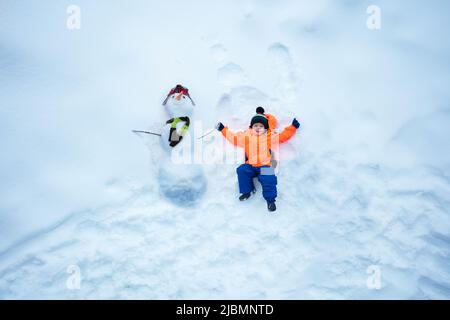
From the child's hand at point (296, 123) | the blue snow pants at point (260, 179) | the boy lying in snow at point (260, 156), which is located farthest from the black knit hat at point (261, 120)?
the blue snow pants at point (260, 179)

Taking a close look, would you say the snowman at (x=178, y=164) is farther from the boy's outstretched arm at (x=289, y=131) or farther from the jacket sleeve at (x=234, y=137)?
the boy's outstretched arm at (x=289, y=131)

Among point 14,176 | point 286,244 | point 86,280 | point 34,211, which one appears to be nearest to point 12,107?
point 14,176

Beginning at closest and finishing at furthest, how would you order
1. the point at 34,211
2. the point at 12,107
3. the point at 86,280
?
the point at 86,280 < the point at 34,211 < the point at 12,107

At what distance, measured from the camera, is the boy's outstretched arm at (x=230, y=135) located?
3.46 m

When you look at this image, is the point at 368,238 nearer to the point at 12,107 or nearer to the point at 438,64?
the point at 438,64

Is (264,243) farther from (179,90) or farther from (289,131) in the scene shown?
(179,90)

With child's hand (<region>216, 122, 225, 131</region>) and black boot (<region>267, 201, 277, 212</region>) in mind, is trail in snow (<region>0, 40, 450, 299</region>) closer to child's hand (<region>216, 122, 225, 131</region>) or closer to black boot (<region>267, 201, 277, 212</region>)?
black boot (<region>267, 201, 277, 212</region>)

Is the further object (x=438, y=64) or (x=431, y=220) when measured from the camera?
(x=438, y=64)

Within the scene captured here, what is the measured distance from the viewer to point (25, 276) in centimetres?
322

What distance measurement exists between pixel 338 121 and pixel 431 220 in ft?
4.85

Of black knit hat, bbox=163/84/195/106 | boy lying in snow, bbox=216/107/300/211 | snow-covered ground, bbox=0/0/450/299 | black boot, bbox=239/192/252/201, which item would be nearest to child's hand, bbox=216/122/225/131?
boy lying in snow, bbox=216/107/300/211

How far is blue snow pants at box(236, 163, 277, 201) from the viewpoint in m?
3.21

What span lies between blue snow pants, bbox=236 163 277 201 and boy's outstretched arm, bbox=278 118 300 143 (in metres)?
0.40

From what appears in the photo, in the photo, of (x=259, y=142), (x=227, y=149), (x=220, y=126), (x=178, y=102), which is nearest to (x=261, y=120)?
(x=259, y=142)
